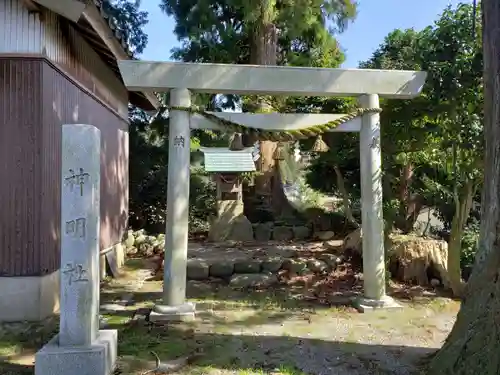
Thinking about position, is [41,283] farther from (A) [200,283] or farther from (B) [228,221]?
(B) [228,221]

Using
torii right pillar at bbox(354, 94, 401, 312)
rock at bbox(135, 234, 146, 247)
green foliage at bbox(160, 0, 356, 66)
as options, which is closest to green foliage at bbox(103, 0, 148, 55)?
green foliage at bbox(160, 0, 356, 66)

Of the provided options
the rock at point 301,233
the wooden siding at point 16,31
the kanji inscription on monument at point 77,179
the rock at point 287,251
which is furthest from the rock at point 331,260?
the wooden siding at point 16,31

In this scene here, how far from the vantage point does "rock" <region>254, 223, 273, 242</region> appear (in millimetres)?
12875

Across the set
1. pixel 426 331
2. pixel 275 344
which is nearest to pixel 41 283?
pixel 275 344

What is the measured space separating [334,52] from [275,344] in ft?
32.7

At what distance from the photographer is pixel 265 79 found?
6.06 meters

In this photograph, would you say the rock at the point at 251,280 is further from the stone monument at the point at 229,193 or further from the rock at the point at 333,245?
the stone monument at the point at 229,193

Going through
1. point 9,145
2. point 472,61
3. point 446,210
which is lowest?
point 446,210

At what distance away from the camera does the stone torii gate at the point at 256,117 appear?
583 cm

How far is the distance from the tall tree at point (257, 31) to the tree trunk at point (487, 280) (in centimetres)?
727

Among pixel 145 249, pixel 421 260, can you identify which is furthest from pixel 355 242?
pixel 145 249

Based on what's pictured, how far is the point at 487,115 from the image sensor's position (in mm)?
3879

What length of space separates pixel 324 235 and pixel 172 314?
7772mm

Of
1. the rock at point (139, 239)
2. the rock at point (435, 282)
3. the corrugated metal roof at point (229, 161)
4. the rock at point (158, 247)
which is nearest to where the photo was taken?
the rock at point (435, 282)
